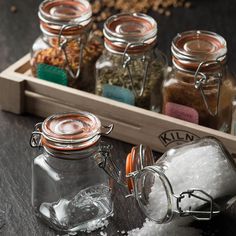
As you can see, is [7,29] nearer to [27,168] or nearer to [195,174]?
[27,168]

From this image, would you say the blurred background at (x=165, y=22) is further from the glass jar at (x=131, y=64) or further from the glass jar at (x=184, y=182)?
the glass jar at (x=184, y=182)

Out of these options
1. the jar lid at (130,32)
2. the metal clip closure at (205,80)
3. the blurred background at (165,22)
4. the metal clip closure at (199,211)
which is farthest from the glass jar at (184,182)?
the blurred background at (165,22)

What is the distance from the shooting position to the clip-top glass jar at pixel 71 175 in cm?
113

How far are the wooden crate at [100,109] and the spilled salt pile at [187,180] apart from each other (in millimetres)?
118

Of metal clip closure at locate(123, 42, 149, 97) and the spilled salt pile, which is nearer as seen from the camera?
the spilled salt pile

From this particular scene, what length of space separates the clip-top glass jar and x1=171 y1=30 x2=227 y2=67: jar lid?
209 millimetres

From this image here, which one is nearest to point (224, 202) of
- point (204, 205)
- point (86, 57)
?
point (204, 205)

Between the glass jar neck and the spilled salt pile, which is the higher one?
the glass jar neck

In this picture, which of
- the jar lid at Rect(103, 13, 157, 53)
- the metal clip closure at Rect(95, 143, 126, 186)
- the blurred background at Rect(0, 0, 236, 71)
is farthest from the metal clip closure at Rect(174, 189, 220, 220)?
the blurred background at Rect(0, 0, 236, 71)

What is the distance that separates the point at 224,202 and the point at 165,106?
253 mm

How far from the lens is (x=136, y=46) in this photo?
1338 mm

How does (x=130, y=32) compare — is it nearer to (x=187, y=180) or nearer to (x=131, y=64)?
(x=131, y=64)

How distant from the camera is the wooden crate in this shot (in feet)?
4.33

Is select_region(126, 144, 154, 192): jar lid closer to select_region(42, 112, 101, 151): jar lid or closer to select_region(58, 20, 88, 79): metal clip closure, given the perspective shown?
select_region(42, 112, 101, 151): jar lid
